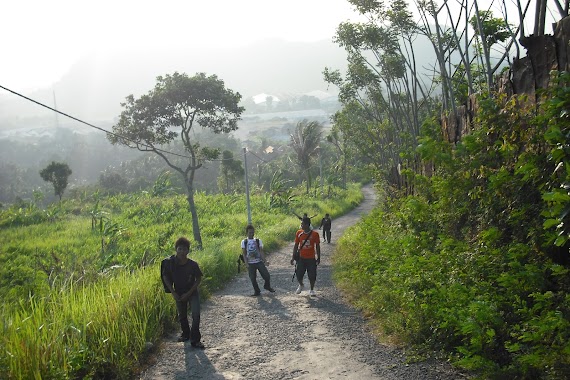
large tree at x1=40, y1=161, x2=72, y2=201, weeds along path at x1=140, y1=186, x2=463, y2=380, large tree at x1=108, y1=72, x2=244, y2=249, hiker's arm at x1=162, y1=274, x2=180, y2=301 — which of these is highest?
large tree at x1=108, y1=72, x2=244, y2=249

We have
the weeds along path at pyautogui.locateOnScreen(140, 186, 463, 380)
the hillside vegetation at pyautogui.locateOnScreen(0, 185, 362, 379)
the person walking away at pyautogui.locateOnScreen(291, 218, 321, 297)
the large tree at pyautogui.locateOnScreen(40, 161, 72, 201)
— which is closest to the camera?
the hillside vegetation at pyautogui.locateOnScreen(0, 185, 362, 379)

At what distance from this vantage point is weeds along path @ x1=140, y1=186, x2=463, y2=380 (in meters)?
6.01

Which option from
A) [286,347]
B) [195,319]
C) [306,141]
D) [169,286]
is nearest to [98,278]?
[169,286]

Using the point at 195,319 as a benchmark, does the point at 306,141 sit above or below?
above

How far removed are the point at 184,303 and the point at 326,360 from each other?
2.04 metres

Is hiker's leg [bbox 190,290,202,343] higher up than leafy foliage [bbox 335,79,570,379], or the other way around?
leafy foliage [bbox 335,79,570,379]

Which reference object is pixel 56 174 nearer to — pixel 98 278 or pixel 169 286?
pixel 98 278

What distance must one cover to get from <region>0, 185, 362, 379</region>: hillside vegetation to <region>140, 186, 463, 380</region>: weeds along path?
1.94 feet

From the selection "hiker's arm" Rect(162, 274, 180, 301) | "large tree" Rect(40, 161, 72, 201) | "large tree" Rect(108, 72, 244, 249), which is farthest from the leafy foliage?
"large tree" Rect(40, 161, 72, 201)

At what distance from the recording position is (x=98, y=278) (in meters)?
10.5

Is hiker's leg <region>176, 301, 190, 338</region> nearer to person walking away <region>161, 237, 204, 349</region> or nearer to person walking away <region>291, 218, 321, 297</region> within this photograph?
person walking away <region>161, 237, 204, 349</region>

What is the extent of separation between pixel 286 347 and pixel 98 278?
4.97 m

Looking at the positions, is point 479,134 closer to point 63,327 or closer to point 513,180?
point 513,180

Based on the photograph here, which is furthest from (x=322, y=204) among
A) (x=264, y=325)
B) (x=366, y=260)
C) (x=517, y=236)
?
(x=517, y=236)
